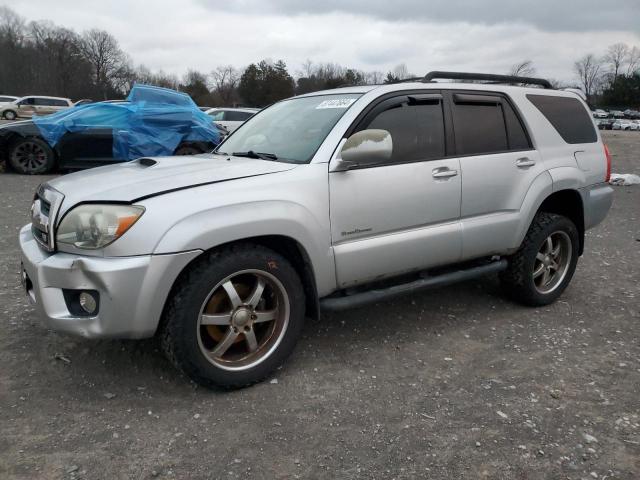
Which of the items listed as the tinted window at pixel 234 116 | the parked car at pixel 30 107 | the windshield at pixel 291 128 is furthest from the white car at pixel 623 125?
the windshield at pixel 291 128

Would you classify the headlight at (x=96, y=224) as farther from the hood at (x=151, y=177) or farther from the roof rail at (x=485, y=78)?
the roof rail at (x=485, y=78)

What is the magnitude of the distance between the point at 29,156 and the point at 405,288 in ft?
32.0

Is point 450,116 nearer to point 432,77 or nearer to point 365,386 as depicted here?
point 432,77

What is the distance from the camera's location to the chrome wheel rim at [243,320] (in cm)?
280

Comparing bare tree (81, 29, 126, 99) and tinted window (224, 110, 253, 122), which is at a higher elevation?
bare tree (81, 29, 126, 99)

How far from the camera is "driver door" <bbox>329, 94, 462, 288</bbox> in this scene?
3102mm

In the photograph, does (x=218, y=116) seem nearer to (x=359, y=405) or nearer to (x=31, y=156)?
(x=31, y=156)

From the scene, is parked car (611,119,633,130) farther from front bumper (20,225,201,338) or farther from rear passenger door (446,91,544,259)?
front bumper (20,225,201,338)

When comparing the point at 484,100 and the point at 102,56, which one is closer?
the point at 484,100

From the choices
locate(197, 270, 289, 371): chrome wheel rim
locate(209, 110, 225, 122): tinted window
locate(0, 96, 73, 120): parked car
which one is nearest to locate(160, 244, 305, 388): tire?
locate(197, 270, 289, 371): chrome wheel rim

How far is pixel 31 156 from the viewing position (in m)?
10.4

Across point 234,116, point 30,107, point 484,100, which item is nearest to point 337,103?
point 484,100

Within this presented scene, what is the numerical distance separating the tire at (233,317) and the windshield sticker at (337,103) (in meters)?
1.18

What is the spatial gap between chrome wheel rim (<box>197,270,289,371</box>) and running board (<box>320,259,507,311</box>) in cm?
33
